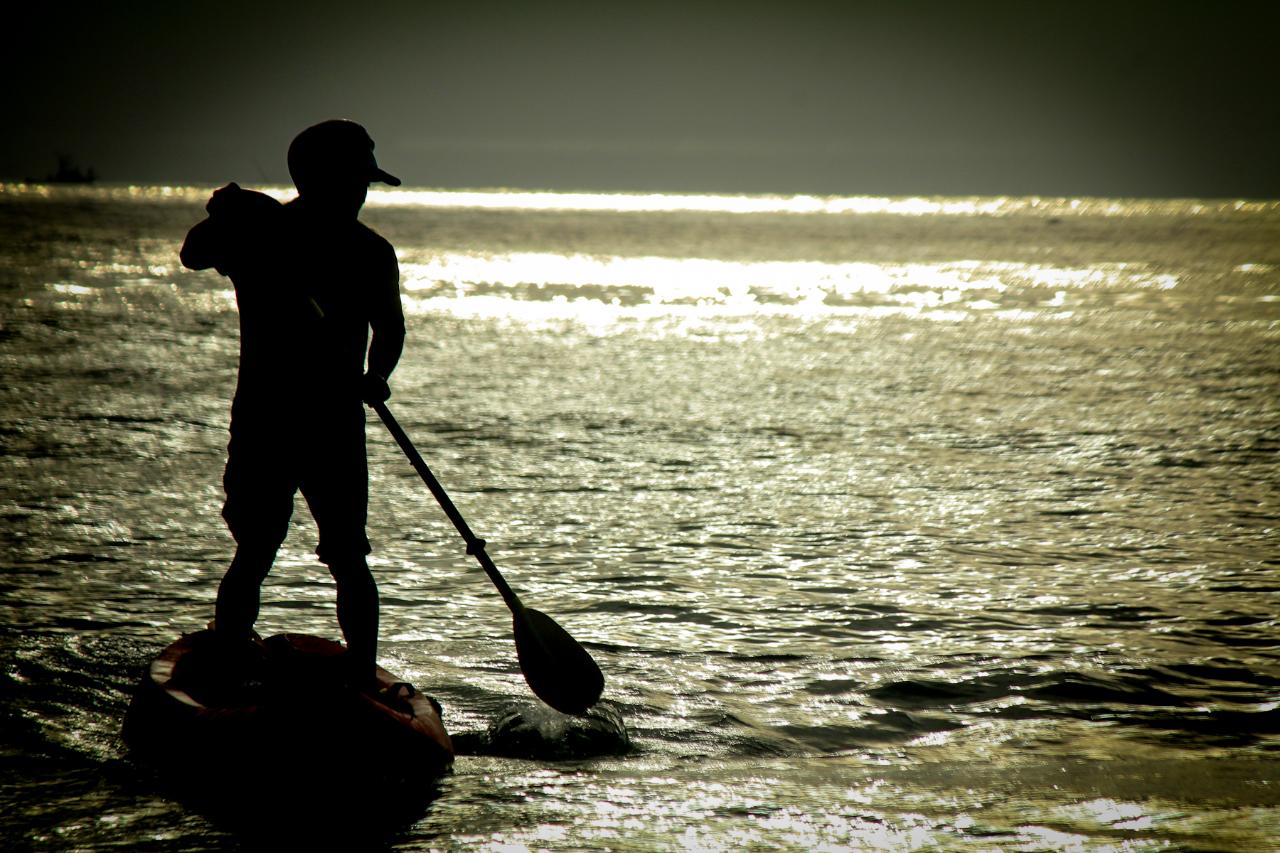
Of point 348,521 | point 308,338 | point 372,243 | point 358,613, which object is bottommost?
point 358,613

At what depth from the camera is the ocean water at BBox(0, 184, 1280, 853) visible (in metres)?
3.91

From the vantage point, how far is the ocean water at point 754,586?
391cm

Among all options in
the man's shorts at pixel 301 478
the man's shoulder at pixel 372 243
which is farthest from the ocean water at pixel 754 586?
the man's shoulder at pixel 372 243

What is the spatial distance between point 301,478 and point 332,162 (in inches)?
35.7

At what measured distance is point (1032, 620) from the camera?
5.80m

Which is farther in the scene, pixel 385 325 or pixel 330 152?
pixel 385 325

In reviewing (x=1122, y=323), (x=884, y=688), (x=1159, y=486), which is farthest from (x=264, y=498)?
(x=1122, y=323)

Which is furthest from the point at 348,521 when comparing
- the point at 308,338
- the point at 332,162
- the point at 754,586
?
the point at 754,586

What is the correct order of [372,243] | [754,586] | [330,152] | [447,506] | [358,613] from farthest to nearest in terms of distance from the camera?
[754,586], [447,506], [358,613], [372,243], [330,152]

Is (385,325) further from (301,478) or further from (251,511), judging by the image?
(251,511)

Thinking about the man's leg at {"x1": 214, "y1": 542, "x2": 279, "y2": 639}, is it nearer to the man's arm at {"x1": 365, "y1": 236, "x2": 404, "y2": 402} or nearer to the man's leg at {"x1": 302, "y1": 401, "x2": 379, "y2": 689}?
the man's leg at {"x1": 302, "y1": 401, "x2": 379, "y2": 689}

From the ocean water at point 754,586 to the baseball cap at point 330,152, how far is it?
5.76ft

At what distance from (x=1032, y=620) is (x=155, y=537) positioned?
4375mm

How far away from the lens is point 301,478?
3.94m
